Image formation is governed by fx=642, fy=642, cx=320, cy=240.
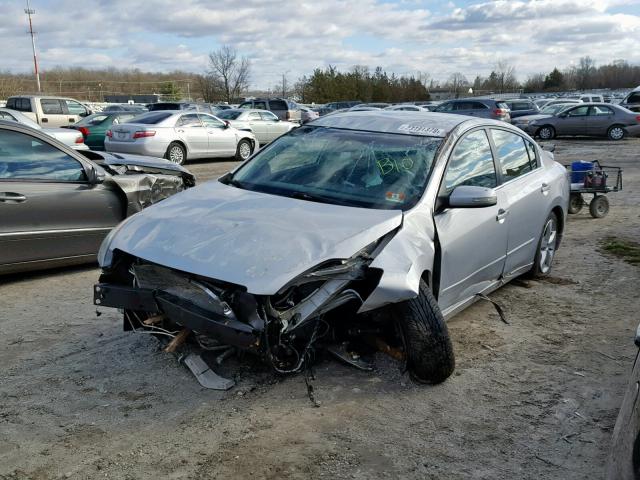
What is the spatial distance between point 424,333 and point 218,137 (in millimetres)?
14721

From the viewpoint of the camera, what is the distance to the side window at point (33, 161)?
19.7 feet

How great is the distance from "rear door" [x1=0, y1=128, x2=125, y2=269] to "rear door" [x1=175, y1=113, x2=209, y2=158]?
412 inches

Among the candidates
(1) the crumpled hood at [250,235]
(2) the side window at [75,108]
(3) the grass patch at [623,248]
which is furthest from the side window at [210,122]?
(1) the crumpled hood at [250,235]

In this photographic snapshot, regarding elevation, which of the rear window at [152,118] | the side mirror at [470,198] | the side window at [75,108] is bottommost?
the side mirror at [470,198]

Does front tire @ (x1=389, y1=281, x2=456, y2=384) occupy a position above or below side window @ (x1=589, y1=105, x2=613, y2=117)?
below

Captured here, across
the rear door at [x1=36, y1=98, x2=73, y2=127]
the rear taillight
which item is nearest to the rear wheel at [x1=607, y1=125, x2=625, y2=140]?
the rear taillight

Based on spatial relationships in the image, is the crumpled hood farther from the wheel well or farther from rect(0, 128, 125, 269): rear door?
the wheel well

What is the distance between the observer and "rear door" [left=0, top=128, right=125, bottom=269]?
19.3 feet

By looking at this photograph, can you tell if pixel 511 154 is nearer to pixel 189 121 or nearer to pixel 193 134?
pixel 193 134

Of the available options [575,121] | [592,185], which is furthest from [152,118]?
[575,121]

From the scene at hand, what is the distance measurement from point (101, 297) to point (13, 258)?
233cm

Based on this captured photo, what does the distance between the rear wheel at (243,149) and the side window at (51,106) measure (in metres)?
8.08

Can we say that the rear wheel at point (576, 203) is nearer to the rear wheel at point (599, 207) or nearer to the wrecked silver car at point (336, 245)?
the rear wheel at point (599, 207)

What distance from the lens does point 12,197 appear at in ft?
19.2
